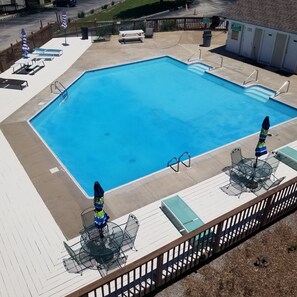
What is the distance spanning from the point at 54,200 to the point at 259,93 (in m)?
15.1

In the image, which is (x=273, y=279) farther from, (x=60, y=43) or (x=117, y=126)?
(x=60, y=43)

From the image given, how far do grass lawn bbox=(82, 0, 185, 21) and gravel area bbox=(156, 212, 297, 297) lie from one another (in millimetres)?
39665

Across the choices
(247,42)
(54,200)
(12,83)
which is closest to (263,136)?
(54,200)

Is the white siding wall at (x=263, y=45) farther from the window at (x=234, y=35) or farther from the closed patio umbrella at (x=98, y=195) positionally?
the closed patio umbrella at (x=98, y=195)

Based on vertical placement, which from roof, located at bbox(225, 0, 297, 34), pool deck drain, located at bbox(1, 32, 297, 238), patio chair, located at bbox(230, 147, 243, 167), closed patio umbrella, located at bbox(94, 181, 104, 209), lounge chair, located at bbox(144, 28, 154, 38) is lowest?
pool deck drain, located at bbox(1, 32, 297, 238)

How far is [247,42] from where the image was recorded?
2511 centimetres

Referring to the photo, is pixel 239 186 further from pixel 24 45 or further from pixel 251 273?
pixel 24 45

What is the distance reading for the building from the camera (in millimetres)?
22266

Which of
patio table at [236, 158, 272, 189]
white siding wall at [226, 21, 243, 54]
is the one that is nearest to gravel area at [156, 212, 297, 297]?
patio table at [236, 158, 272, 189]

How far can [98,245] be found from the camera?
30.8 ft

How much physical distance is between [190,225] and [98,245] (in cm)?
295

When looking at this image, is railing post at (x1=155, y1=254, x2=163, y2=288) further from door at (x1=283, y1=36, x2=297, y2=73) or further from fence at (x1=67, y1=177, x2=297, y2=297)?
door at (x1=283, y1=36, x2=297, y2=73)

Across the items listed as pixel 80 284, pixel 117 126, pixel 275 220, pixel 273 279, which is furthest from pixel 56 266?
pixel 117 126

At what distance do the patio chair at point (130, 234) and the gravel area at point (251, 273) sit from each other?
178 cm
